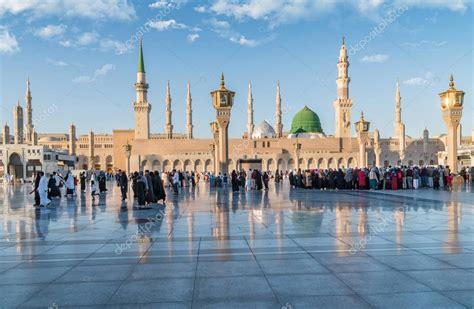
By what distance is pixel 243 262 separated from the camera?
4.62 metres

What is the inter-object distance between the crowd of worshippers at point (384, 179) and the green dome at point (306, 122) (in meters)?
60.5

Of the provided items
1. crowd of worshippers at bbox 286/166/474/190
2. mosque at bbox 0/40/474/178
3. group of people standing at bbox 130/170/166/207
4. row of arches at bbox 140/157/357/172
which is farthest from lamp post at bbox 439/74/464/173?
row of arches at bbox 140/157/357/172

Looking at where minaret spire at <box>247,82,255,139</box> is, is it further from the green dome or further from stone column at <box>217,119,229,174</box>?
stone column at <box>217,119,229,174</box>

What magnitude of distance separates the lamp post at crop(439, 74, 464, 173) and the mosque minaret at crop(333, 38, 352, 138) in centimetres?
3425

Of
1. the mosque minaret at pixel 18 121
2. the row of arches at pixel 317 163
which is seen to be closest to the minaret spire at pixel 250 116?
the row of arches at pixel 317 163

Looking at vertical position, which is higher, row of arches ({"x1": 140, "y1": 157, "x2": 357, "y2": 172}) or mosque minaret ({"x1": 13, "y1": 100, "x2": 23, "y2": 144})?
mosque minaret ({"x1": 13, "y1": 100, "x2": 23, "y2": 144})

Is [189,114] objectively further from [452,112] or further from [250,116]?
[452,112]

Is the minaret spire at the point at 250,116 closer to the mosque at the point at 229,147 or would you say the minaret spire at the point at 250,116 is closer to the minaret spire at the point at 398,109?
the mosque at the point at 229,147

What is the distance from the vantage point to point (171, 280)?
3.96m

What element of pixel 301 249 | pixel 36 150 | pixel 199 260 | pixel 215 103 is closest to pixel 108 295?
pixel 199 260

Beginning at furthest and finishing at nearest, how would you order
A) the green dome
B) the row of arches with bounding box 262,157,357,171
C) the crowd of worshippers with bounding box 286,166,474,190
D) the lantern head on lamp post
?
the green dome → the row of arches with bounding box 262,157,357,171 → the lantern head on lamp post → the crowd of worshippers with bounding box 286,166,474,190

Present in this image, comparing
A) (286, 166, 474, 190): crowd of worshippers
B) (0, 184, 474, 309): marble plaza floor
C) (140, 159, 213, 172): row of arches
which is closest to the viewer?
(0, 184, 474, 309): marble plaza floor

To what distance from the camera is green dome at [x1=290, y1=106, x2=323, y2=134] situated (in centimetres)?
7884

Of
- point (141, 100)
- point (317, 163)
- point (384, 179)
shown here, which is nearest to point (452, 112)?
point (384, 179)
